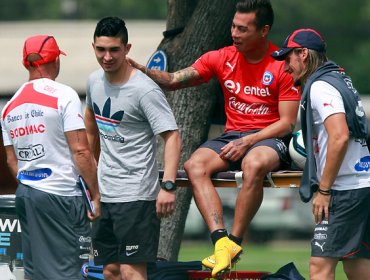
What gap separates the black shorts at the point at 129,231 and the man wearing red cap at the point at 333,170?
42.0 inches

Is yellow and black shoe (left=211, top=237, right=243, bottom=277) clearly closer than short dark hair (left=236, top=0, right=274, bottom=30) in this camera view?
Yes

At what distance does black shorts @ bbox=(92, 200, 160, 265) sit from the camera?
7.93 m

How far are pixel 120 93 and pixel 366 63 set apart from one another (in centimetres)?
2691

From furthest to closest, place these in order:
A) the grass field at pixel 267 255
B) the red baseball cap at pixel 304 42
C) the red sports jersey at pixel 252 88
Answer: the grass field at pixel 267 255 < the red sports jersey at pixel 252 88 < the red baseball cap at pixel 304 42

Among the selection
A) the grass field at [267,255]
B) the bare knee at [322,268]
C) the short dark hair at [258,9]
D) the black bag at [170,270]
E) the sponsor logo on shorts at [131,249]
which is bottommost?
the grass field at [267,255]

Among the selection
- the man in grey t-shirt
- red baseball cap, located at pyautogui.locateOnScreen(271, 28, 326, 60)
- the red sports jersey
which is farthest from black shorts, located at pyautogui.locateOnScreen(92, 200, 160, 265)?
red baseball cap, located at pyautogui.locateOnScreen(271, 28, 326, 60)

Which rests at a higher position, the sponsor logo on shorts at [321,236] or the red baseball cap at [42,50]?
the red baseball cap at [42,50]

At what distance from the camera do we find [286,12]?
41.8 m

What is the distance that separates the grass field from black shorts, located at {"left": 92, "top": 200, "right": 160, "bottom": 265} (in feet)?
20.8

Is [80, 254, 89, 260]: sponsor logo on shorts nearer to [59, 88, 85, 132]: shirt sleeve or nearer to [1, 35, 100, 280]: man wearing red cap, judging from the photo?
[1, 35, 100, 280]: man wearing red cap

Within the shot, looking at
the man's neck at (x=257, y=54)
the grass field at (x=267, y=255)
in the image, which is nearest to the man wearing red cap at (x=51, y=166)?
the man's neck at (x=257, y=54)

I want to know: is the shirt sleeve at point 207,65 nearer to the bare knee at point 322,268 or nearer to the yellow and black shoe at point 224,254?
the yellow and black shoe at point 224,254

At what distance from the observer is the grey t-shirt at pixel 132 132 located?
788 cm

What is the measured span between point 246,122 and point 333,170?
1197 mm
